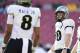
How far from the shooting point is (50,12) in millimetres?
9320

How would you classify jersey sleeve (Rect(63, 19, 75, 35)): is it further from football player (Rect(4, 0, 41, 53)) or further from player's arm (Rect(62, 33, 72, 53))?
football player (Rect(4, 0, 41, 53))

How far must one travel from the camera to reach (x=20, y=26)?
4.84 m

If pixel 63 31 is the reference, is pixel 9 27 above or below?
above

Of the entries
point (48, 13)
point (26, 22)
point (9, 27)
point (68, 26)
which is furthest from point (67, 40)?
point (48, 13)

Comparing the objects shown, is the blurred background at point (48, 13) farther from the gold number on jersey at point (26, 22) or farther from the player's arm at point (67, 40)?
the gold number on jersey at point (26, 22)

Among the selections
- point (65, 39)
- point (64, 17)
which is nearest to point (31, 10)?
point (65, 39)

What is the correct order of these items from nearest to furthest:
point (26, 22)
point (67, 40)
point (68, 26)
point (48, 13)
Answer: point (26, 22), point (67, 40), point (68, 26), point (48, 13)

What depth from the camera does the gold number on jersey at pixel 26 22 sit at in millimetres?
4852

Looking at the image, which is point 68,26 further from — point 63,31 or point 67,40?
point 67,40

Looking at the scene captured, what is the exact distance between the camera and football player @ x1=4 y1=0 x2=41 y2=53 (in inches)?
189

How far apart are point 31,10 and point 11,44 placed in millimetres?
506

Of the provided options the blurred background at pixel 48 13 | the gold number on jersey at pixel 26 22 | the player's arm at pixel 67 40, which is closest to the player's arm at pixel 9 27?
the gold number on jersey at pixel 26 22

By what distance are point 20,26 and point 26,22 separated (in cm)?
12

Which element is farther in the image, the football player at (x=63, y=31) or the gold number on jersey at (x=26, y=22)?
the football player at (x=63, y=31)
